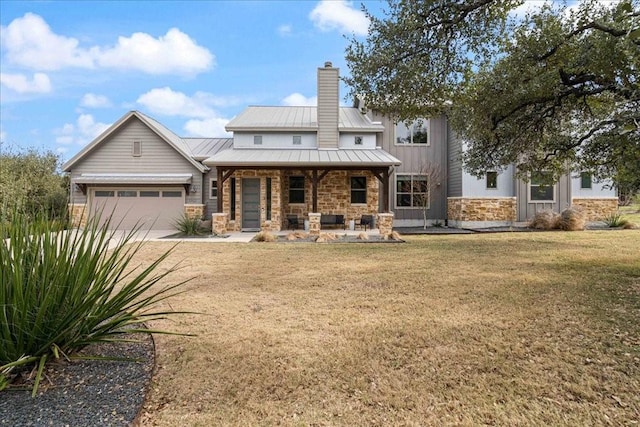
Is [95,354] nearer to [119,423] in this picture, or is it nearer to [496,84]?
[119,423]

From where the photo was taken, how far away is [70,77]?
13.5m

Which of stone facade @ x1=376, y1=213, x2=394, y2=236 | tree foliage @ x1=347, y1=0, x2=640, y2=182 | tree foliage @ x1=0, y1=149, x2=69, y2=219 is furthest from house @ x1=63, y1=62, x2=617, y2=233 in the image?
tree foliage @ x1=347, y1=0, x2=640, y2=182

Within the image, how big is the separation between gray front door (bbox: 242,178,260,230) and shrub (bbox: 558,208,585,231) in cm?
1361

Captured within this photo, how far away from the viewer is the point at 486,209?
56.5ft

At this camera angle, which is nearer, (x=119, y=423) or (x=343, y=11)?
(x=119, y=423)

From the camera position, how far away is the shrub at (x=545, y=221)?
15970mm

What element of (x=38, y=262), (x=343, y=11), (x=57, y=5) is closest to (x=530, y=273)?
(x=38, y=262)

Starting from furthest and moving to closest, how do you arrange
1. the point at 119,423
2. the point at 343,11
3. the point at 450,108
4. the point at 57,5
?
the point at 343,11 → the point at 450,108 → the point at 57,5 → the point at 119,423

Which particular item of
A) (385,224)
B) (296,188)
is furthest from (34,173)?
(385,224)

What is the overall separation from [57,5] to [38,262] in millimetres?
10100

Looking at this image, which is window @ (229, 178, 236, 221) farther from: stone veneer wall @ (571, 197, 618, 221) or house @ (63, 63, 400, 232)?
stone veneer wall @ (571, 197, 618, 221)

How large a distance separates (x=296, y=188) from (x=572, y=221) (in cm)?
1232

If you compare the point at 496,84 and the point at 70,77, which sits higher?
the point at 70,77

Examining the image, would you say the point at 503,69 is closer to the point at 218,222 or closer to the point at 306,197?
the point at 306,197
